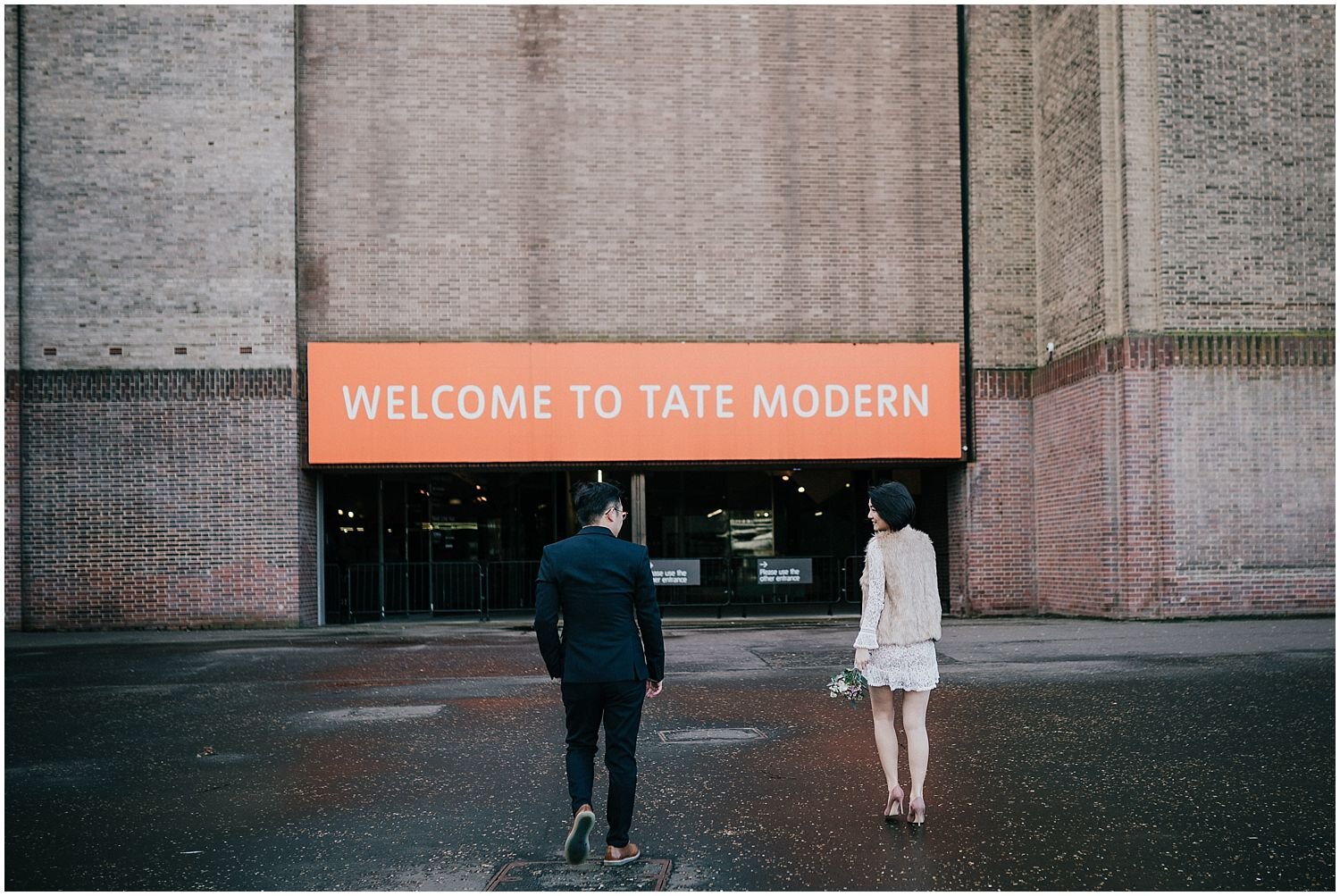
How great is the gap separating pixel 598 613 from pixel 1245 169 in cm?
1551

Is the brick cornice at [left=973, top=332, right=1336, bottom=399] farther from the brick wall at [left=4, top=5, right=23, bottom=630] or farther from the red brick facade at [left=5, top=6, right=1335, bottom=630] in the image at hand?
the brick wall at [left=4, top=5, right=23, bottom=630]

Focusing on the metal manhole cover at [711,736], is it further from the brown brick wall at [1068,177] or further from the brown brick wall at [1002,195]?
the brown brick wall at [1002,195]

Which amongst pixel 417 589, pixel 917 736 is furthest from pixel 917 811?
pixel 417 589

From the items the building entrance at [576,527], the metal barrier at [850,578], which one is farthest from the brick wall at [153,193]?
the metal barrier at [850,578]

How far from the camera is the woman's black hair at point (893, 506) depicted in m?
5.64

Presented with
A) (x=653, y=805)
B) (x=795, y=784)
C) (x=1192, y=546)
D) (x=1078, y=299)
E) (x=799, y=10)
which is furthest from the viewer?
(x=799, y=10)

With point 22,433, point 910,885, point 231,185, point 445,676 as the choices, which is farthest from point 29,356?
point 910,885

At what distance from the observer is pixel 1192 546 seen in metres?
16.6

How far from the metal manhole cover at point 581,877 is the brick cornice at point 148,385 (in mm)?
14600

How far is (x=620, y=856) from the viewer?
5.08 metres

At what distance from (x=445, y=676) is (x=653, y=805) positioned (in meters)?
6.14

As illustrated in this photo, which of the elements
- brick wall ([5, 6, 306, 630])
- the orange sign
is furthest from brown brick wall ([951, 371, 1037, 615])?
brick wall ([5, 6, 306, 630])

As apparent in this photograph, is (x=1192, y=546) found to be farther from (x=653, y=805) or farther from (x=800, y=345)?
(x=653, y=805)

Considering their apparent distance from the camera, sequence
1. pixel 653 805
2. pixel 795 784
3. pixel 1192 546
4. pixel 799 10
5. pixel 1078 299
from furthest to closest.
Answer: pixel 799 10, pixel 1078 299, pixel 1192 546, pixel 795 784, pixel 653 805
